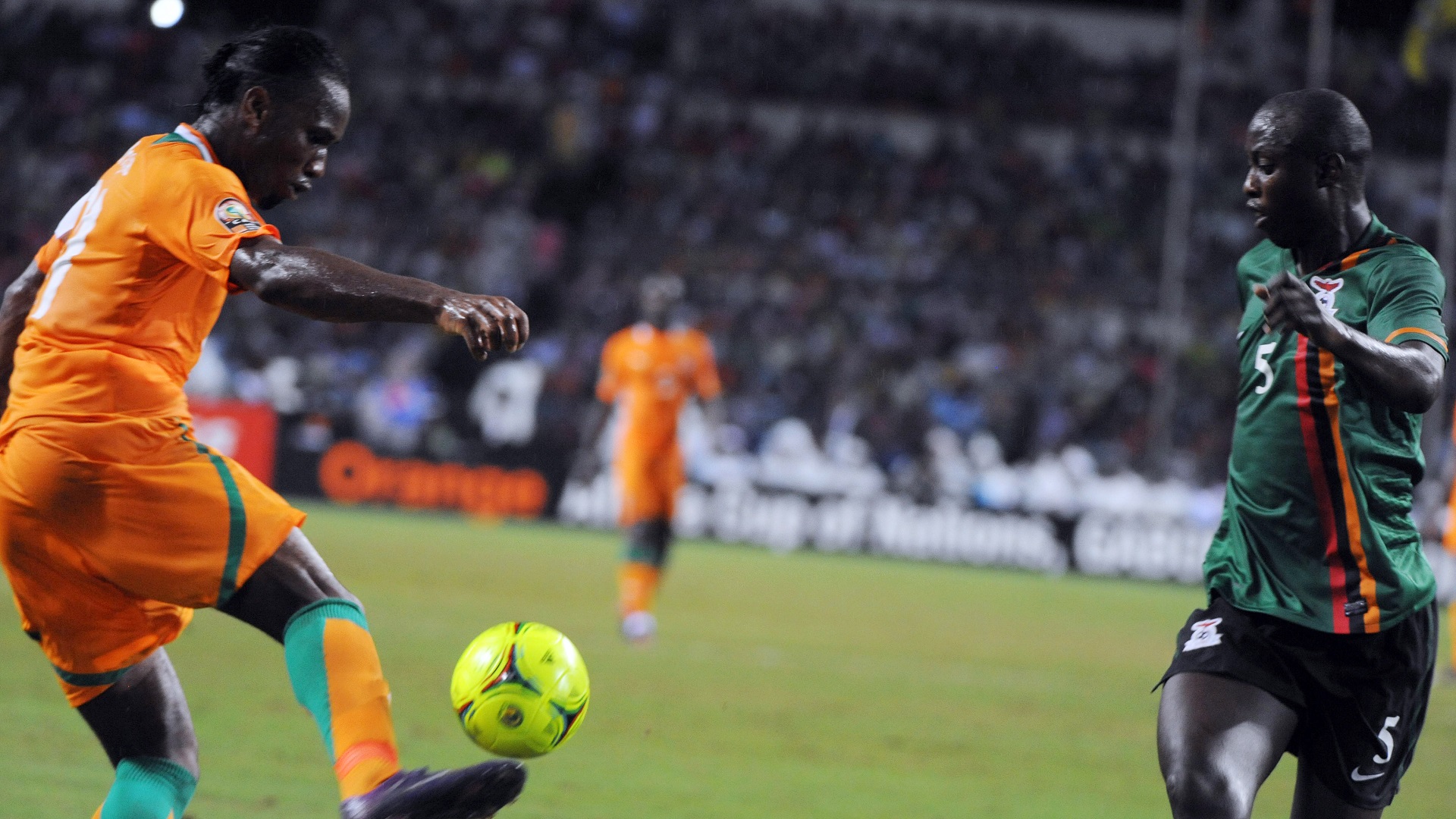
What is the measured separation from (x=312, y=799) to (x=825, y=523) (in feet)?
47.6

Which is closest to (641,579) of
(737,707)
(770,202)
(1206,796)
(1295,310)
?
(737,707)

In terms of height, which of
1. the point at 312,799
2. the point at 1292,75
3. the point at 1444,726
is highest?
the point at 1292,75

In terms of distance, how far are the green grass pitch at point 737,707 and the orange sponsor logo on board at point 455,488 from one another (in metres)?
4.37

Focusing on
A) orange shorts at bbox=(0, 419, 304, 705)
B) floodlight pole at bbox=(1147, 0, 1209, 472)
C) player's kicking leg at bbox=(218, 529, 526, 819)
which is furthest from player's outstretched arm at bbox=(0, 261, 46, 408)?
floodlight pole at bbox=(1147, 0, 1209, 472)

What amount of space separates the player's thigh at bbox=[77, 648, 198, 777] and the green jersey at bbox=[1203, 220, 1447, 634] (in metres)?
2.61

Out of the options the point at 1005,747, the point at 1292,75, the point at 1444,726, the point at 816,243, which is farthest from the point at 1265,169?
the point at 1292,75

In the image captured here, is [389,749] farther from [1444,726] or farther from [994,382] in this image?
[994,382]

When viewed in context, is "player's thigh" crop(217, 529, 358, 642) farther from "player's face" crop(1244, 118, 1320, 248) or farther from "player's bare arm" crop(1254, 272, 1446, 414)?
"player's face" crop(1244, 118, 1320, 248)

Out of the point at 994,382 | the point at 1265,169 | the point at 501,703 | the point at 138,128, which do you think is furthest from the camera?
the point at 138,128

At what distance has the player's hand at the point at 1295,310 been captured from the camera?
3.21 meters

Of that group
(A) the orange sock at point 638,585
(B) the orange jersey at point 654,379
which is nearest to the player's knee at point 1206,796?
(A) the orange sock at point 638,585

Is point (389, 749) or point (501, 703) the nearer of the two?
point (389, 749)

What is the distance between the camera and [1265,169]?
3744 mm

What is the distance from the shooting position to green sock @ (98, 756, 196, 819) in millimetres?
3693
